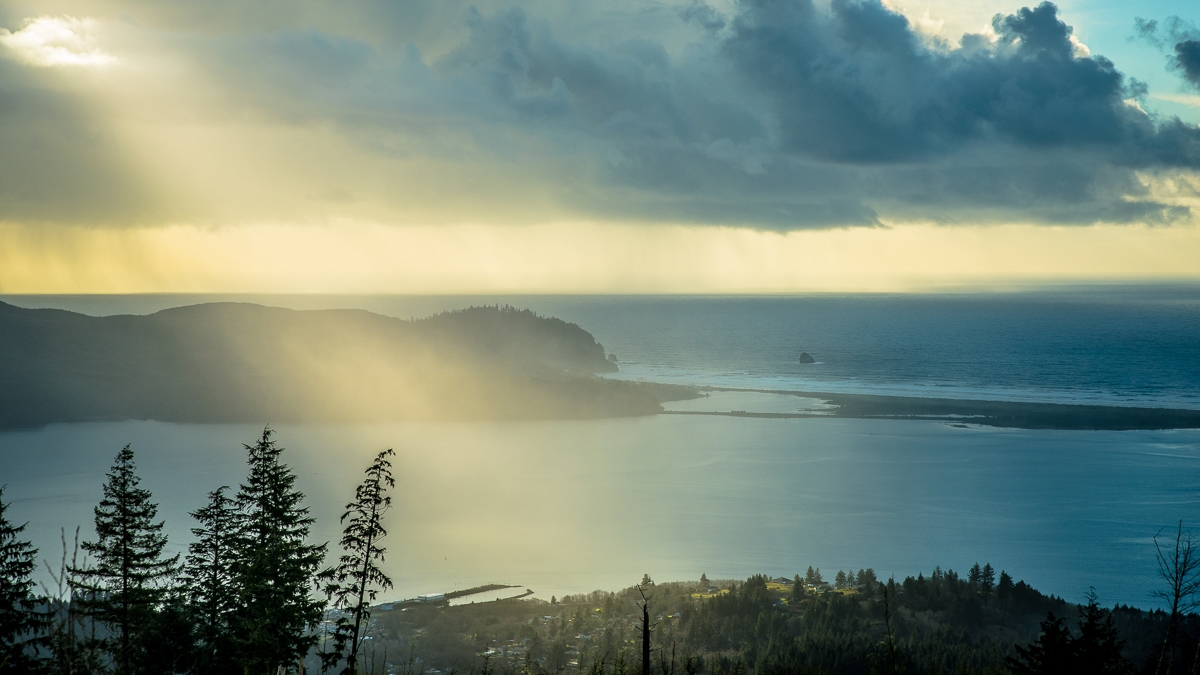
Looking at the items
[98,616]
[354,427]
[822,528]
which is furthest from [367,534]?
[354,427]

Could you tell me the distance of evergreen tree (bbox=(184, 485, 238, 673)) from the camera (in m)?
15.8

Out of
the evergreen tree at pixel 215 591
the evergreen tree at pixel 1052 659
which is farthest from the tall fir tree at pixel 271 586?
the evergreen tree at pixel 1052 659

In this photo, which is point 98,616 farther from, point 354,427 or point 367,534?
point 354,427

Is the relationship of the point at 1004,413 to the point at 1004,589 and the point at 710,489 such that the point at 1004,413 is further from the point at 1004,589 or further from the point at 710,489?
the point at 1004,589

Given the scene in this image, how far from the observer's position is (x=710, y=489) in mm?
50406

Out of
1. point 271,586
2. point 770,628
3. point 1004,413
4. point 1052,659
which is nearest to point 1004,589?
point 770,628

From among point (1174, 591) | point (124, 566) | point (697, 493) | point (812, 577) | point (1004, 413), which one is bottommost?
point (697, 493)

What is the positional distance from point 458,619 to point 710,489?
26.7 metres

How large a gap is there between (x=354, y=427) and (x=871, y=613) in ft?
199

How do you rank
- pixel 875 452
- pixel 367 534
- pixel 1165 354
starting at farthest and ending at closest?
1. pixel 1165 354
2. pixel 875 452
3. pixel 367 534

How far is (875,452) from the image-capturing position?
196ft

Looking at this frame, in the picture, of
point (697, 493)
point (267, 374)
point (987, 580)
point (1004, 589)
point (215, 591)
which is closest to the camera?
point (215, 591)

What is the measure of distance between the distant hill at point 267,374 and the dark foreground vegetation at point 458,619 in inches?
2132

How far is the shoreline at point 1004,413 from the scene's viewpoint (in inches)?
2707
